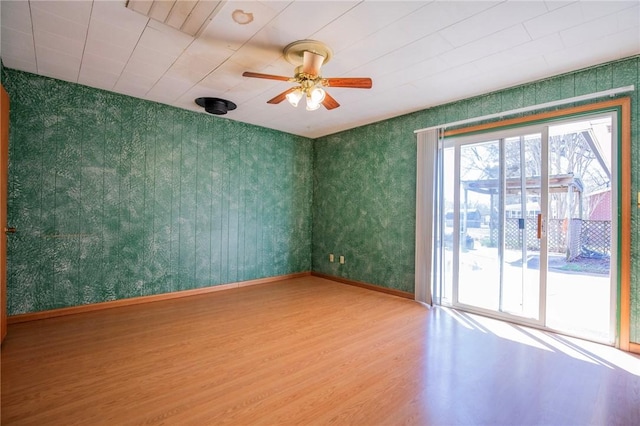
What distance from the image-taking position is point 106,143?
377cm

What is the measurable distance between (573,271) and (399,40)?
3.46 metres

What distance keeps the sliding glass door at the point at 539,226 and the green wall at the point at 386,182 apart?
0.31 metres

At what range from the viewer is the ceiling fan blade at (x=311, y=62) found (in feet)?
8.49

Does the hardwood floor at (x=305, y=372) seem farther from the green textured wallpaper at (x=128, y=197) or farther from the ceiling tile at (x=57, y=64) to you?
the ceiling tile at (x=57, y=64)

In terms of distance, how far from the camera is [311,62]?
2.60m

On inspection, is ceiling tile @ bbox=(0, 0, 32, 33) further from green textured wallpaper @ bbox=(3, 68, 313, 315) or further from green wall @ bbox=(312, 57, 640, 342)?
green wall @ bbox=(312, 57, 640, 342)

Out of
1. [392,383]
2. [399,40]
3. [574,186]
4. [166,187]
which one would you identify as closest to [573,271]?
[574,186]

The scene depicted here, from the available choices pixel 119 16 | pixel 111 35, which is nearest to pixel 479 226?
pixel 119 16

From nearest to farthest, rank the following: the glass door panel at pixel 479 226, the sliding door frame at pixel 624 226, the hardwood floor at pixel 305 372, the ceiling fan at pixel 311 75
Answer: the hardwood floor at pixel 305 372, the ceiling fan at pixel 311 75, the sliding door frame at pixel 624 226, the glass door panel at pixel 479 226

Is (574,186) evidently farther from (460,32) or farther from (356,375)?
(356,375)

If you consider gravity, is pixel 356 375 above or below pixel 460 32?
below

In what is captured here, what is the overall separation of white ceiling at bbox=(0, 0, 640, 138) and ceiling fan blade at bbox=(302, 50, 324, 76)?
0.44 feet

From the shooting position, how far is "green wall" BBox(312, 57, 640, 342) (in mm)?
2902

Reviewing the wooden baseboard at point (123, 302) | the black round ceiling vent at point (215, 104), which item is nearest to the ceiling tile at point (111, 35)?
the black round ceiling vent at point (215, 104)
